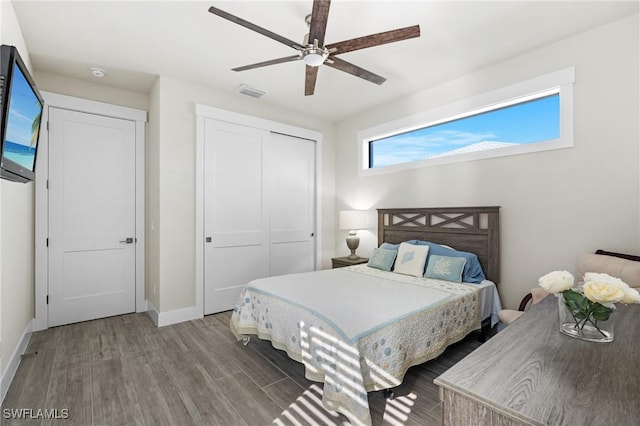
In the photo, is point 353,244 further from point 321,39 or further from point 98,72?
point 98,72

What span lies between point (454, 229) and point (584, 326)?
7.10 feet

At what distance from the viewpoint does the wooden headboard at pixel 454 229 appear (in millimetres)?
3102

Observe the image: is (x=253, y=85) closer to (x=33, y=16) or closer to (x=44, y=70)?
(x=33, y=16)

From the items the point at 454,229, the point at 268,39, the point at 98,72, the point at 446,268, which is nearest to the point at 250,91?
the point at 268,39

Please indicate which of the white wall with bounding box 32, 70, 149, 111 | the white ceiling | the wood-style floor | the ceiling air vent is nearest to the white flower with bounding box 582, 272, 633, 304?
the wood-style floor

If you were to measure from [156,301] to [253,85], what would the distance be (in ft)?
9.27

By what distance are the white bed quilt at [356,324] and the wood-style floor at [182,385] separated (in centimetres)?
20

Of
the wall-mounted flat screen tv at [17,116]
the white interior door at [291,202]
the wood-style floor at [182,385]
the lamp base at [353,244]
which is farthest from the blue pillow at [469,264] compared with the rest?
the wall-mounted flat screen tv at [17,116]

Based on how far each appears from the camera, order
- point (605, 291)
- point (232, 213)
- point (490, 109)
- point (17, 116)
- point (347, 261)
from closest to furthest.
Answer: point (605, 291) < point (17, 116) < point (490, 109) < point (232, 213) < point (347, 261)

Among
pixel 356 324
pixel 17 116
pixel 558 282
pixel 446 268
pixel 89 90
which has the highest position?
pixel 89 90

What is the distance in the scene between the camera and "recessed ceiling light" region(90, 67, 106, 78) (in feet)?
10.7

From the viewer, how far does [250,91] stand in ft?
12.6

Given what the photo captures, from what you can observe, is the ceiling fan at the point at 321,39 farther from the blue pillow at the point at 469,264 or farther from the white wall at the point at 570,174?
the blue pillow at the point at 469,264

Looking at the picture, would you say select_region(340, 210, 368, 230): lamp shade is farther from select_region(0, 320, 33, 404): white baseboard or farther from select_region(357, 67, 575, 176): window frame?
select_region(0, 320, 33, 404): white baseboard
